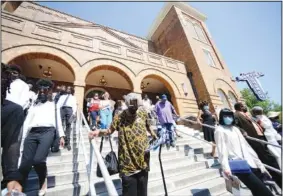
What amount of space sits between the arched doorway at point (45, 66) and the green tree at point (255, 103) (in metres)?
36.0

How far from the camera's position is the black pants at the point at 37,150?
2377 millimetres

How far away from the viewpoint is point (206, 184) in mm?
3836

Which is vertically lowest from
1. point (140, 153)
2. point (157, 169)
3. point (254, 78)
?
point (157, 169)

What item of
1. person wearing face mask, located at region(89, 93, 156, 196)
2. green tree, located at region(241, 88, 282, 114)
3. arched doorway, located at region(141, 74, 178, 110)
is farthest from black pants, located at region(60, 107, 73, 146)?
green tree, located at region(241, 88, 282, 114)

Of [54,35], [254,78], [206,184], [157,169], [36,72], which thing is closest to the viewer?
[206,184]

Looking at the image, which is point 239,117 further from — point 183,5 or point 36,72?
point 183,5

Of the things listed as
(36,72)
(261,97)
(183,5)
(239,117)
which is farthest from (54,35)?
(261,97)

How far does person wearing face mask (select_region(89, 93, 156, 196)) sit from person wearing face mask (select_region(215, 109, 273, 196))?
1225 mm

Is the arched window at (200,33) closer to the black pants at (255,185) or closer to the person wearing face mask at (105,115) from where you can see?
the person wearing face mask at (105,115)

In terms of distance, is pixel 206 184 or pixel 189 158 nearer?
pixel 206 184

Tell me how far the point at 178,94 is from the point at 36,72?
9502mm

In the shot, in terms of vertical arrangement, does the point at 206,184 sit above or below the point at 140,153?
below

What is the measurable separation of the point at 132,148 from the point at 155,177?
2.02 metres

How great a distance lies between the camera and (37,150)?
2531 millimetres
